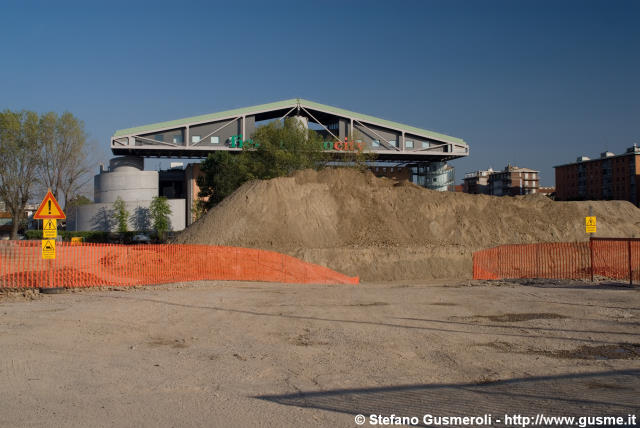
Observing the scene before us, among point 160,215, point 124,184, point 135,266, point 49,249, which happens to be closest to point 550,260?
point 135,266

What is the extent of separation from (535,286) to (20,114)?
168 feet

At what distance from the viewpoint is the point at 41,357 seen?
9188 mm

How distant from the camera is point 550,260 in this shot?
27.9 metres

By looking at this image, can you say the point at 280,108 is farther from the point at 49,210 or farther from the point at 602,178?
the point at 602,178

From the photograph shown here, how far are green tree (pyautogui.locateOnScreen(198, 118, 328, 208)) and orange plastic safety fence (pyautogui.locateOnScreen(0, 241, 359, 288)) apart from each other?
2733 centimetres

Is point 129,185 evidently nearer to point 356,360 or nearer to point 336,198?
point 336,198

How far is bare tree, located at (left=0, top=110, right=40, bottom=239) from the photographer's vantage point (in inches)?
1978

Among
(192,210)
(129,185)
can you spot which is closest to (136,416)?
(192,210)

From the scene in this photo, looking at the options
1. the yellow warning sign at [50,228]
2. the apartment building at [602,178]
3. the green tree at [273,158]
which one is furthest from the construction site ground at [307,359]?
the apartment building at [602,178]

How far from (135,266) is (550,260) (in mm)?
21109

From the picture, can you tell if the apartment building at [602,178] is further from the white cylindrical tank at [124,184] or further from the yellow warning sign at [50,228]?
the yellow warning sign at [50,228]

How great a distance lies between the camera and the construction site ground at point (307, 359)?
6.55 m

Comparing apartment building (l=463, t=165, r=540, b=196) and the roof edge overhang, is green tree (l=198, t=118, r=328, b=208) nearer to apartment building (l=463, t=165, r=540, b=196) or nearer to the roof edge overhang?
the roof edge overhang

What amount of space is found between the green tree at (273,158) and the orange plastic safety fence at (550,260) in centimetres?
2615
